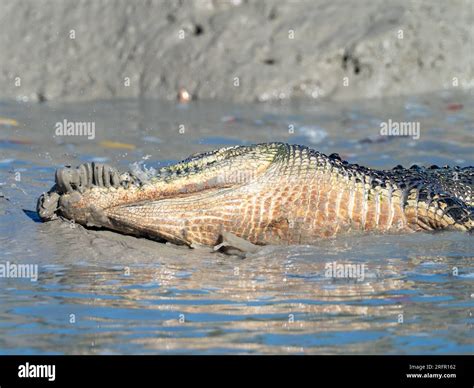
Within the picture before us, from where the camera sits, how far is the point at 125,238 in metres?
7.52

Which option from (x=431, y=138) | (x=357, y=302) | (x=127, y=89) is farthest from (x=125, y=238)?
(x=127, y=89)

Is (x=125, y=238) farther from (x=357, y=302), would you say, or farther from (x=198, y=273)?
(x=357, y=302)

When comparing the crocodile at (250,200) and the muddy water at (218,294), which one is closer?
the muddy water at (218,294)

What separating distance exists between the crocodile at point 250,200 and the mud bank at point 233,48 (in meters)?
5.83

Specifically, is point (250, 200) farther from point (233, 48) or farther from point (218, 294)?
point (233, 48)

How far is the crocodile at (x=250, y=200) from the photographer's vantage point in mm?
7297

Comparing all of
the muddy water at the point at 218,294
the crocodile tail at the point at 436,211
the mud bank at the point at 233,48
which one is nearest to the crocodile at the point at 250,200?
the crocodile tail at the point at 436,211

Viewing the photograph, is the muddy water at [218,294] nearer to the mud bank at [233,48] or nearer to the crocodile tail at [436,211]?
the crocodile tail at [436,211]

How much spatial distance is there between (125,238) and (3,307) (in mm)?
1423

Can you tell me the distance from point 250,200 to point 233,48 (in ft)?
22.2

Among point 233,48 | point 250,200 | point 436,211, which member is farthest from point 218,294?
point 233,48

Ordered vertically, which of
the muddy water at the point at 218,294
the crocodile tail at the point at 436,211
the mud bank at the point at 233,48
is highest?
the mud bank at the point at 233,48
